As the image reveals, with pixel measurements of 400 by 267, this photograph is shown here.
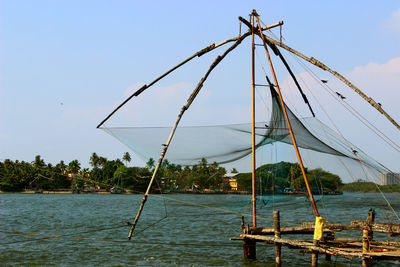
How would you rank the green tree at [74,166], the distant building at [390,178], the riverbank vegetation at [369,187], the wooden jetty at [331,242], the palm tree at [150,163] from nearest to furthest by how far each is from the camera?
the wooden jetty at [331,242]
the distant building at [390,178]
the riverbank vegetation at [369,187]
the palm tree at [150,163]
the green tree at [74,166]

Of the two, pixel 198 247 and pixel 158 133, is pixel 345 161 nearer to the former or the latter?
pixel 158 133

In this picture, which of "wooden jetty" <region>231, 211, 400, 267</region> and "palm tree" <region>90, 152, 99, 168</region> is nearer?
"wooden jetty" <region>231, 211, 400, 267</region>

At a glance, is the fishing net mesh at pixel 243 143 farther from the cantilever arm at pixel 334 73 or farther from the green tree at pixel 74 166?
the green tree at pixel 74 166

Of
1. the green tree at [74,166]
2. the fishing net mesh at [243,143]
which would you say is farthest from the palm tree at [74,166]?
the fishing net mesh at [243,143]

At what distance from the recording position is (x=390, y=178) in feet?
33.6

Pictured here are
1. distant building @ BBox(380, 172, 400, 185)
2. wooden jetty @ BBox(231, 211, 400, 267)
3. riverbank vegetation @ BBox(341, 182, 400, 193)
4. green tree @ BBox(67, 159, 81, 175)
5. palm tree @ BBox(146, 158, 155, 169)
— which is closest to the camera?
wooden jetty @ BBox(231, 211, 400, 267)

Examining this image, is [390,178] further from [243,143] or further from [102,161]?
[102,161]

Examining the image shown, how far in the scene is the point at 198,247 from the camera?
15359mm

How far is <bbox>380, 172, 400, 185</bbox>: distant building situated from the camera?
32.8 feet

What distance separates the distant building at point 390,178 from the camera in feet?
32.8

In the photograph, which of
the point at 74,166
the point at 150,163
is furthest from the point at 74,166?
the point at 150,163

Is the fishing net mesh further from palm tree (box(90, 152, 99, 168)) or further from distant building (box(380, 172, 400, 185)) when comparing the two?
palm tree (box(90, 152, 99, 168))

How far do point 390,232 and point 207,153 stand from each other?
5052mm

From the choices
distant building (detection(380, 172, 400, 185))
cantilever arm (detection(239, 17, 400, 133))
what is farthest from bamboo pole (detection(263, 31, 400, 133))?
distant building (detection(380, 172, 400, 185))
